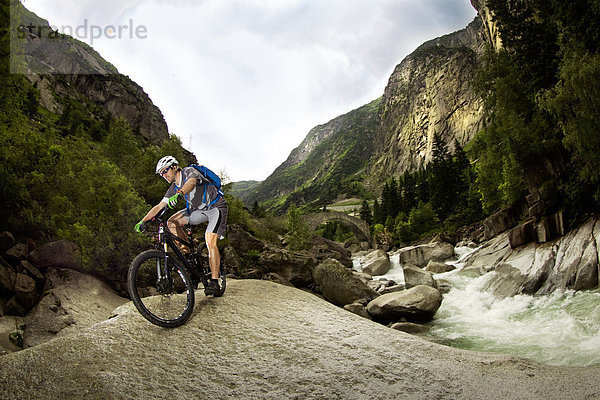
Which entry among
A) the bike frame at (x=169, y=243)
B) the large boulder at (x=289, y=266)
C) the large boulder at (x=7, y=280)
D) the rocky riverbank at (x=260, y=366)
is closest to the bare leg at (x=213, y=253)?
the bike frame at (x=169, y=243)

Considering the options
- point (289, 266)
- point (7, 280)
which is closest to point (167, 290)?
point (7, 280)

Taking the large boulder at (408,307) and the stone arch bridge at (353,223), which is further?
the stone arch bridge at (353,223)

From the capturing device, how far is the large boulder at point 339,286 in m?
15.5

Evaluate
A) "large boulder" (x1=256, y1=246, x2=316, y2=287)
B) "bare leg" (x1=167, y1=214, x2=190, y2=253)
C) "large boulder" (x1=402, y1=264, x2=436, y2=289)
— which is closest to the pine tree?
"large boulder" (x1=402, y1=264, x2=436, y2=289)

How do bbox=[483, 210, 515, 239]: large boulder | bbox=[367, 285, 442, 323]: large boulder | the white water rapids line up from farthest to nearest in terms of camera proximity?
bbox=[483, 210, 515, 239]: large boulder < bbox=[367, 285, 442, 323]: large boulder < the white water rapids

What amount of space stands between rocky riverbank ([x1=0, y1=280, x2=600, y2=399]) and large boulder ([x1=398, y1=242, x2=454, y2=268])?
28.1m

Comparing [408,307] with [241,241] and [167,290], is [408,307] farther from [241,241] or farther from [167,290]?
[241,241]

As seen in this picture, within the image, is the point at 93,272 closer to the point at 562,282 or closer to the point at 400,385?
the point at 400,385

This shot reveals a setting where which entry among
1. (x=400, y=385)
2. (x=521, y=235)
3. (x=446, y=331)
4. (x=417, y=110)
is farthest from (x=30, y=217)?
(x=417, y=110)

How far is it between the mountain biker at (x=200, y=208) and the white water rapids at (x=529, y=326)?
328 inches

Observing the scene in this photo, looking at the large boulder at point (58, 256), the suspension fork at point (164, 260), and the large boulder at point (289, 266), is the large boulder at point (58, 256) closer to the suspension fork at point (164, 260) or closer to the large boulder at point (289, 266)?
the suspension fork at point (164, 260)

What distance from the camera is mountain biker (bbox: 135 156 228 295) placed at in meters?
5.56

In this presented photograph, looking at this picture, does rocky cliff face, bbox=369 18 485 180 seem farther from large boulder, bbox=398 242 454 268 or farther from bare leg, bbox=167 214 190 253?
bare leg, bbox=167 214 190 253

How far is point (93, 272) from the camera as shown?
12289 mm
